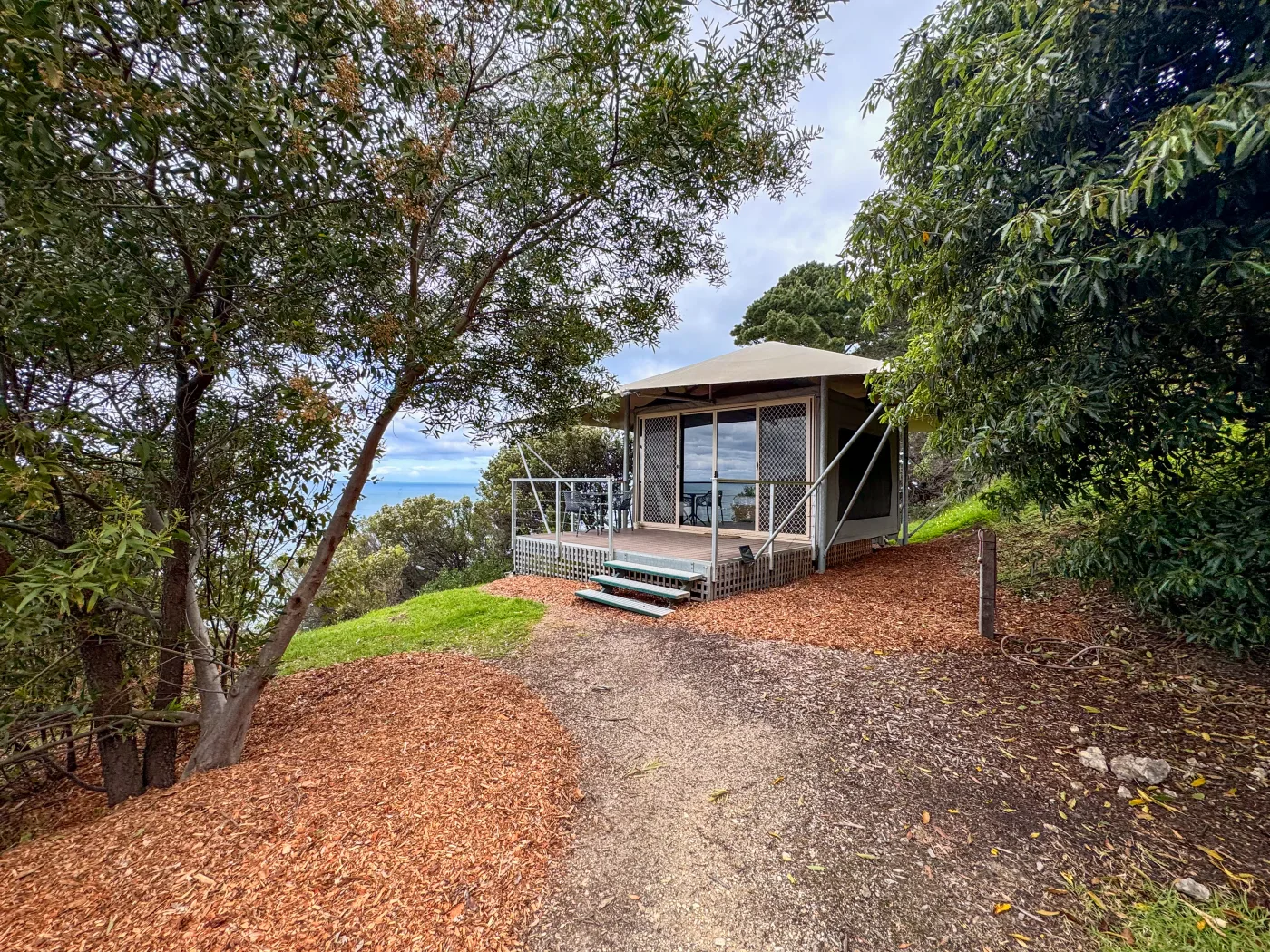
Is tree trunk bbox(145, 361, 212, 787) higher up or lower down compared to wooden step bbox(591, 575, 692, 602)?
higher up

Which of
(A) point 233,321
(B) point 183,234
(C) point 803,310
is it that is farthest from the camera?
(C) point 803,310

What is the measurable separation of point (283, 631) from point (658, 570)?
4.17 m

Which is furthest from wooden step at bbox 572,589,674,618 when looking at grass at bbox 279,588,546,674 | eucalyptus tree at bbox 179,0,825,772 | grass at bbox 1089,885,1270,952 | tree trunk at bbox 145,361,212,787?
grass at bbox 1089,885,1270,952

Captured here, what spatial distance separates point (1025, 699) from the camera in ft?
10.3

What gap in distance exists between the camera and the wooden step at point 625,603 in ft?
18.1

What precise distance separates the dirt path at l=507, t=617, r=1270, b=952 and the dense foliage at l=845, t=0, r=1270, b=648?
48.8 inches

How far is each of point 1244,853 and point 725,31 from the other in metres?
4.30

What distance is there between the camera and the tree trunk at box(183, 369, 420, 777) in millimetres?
2826

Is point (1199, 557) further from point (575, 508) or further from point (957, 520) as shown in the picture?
point (957, 520)

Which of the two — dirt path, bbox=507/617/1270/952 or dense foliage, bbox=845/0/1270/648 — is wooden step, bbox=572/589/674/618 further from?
dense foliage, bbox=845/0/1270/648

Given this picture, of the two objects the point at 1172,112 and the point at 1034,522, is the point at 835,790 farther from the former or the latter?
the point at 1034,522

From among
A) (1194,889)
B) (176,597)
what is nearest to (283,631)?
(176,597)

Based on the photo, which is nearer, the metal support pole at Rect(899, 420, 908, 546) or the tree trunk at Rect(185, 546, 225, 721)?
the tree trunk at Rect(185, 546, 225, 721)

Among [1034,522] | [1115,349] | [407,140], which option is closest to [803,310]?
[1034,522]
